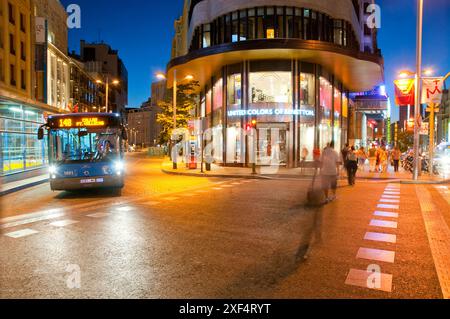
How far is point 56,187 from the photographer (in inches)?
501

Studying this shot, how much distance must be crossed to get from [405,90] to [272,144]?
430 inches

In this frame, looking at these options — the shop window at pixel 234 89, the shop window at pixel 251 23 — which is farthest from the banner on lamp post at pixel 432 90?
the shop window at pixel 251 23

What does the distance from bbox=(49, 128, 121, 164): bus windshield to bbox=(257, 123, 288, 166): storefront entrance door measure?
1757cm

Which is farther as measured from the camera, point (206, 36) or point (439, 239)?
point (206, 36)

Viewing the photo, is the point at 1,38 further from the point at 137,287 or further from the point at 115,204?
the point at 137,287

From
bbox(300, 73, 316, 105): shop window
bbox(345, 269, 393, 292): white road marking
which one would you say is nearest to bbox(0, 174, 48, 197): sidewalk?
bbox(345, 269, 393, 292): white road marking

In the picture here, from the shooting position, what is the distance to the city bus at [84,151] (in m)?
12.7

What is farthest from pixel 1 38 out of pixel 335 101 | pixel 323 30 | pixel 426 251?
pixel 426 251

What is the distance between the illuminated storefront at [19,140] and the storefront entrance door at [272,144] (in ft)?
50.3

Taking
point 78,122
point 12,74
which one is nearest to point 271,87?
point 78,122

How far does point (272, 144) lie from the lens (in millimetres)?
29625

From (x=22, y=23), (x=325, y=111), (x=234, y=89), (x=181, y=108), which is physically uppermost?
(x=22, y=23)

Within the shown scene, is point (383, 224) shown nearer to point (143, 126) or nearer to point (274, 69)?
point (274, 69)
